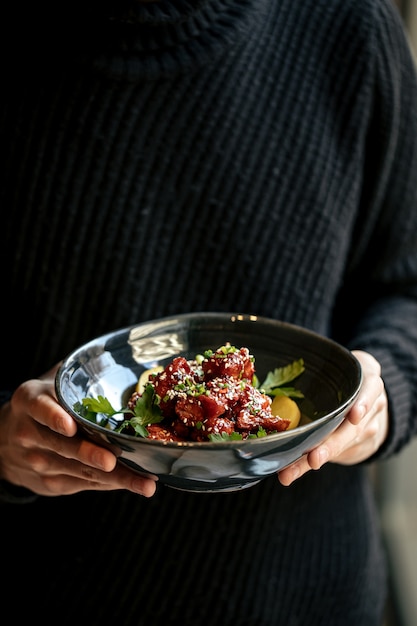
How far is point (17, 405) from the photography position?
732 mm

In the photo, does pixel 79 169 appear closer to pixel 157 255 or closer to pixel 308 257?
pixel 157 255

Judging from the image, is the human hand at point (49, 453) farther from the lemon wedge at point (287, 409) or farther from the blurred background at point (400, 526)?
the blurred background at point (400, 526)

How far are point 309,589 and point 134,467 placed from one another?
1.74 feet

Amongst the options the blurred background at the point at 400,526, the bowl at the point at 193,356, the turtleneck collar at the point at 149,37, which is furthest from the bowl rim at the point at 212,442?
the blurred background at the point at 400,526

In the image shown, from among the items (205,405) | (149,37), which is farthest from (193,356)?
(149,37)

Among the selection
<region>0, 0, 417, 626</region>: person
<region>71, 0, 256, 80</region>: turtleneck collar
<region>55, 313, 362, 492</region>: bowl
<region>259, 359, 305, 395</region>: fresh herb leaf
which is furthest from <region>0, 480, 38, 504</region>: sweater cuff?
<region>71, 0, 256, 80</region>: turtleneck collar

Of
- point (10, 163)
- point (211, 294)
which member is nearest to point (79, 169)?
point (10, 163)

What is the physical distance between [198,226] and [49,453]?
372 mm

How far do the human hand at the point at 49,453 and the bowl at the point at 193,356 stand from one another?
0.02 meters

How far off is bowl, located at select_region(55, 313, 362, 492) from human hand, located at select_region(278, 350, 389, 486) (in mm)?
18

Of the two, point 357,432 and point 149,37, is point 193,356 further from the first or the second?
point 149,37

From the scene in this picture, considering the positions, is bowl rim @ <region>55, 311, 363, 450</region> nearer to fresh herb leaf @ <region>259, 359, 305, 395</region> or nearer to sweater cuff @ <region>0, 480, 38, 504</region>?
fresh herb leaf @ <region>259, 359, 305, 395</region>

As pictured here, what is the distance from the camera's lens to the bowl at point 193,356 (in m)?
0.58

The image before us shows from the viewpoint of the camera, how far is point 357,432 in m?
0.71
